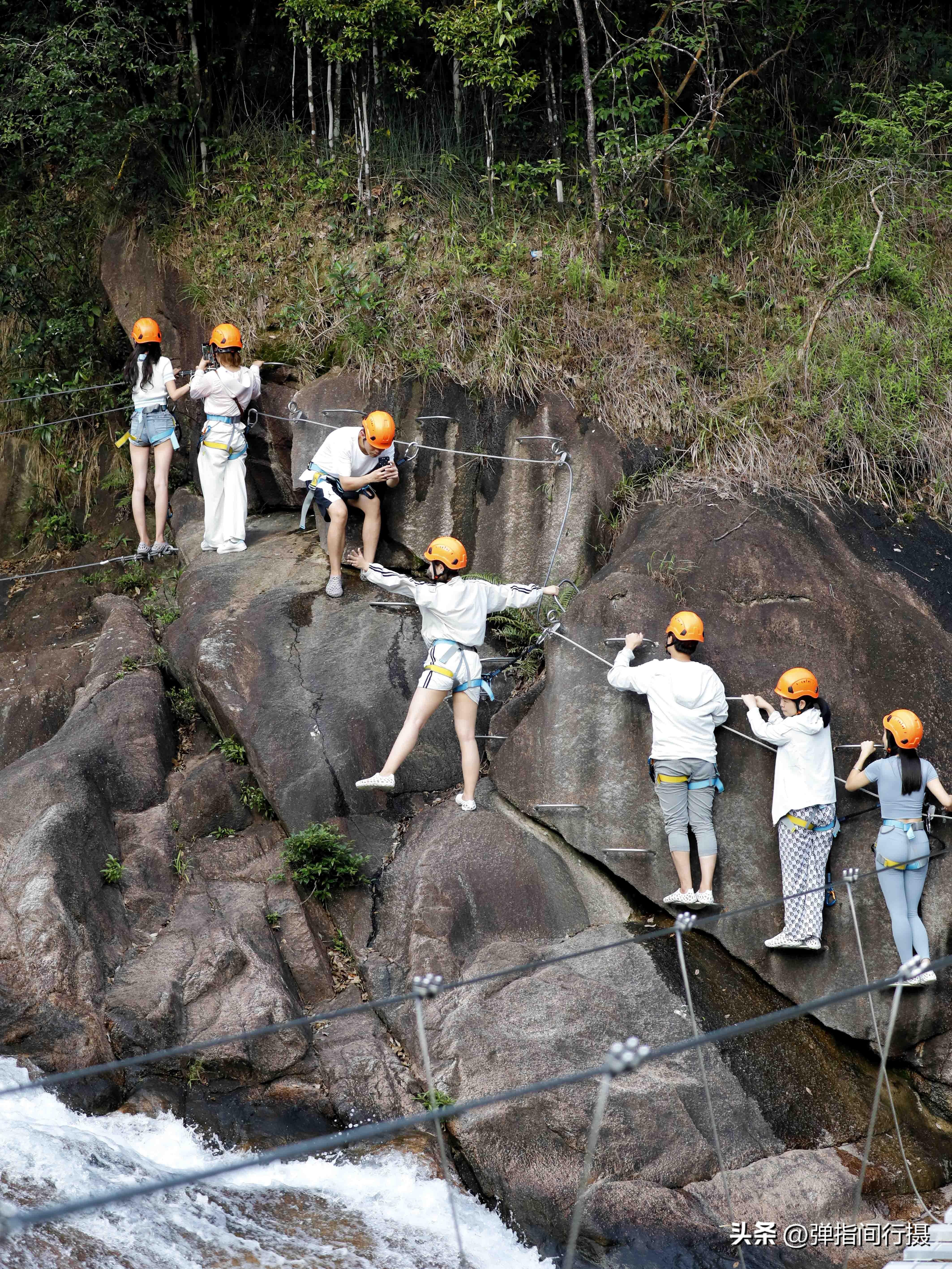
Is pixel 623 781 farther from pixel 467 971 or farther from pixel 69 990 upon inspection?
pixel 69 990

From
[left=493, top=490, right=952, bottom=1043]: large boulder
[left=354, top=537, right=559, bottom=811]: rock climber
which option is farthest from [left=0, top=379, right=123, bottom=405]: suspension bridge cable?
[left=493, top=490, right=952, bottom=1043]: large boulder

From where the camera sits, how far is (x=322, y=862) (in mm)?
8188

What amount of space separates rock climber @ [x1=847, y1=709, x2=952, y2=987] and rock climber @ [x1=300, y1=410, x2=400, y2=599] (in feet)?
13.8

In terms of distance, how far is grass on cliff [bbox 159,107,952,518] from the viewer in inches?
389

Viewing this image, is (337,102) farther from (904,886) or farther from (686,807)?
(904,886)

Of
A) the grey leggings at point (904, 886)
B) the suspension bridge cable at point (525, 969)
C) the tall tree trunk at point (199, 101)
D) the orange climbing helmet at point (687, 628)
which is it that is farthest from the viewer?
the tall tree trunk at point (199, 101)

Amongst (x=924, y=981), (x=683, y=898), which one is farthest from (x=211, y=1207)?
(x=924, y=981)

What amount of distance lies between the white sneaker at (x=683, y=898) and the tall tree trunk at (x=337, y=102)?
338 inches

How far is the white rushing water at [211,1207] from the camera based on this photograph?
571cm

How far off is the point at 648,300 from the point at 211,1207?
8294 mm

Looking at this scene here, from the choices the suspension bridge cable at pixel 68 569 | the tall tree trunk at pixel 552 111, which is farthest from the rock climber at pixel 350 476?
the tall tree trunk at pixel 552 111

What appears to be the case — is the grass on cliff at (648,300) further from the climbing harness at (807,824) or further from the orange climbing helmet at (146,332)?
the climbing harness at (807,824)

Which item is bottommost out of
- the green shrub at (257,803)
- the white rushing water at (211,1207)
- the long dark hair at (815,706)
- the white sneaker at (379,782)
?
the white rushing water at (211,1207)

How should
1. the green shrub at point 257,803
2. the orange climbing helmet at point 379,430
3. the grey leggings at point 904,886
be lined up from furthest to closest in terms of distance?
1. the orange climbing helmet at point 379,430
2. the green shrub at point 257,803
3. the grey leggings at point 904,886
